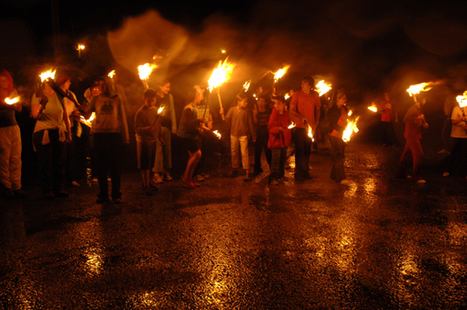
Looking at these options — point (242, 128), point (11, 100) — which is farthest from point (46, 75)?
point (242, 128)

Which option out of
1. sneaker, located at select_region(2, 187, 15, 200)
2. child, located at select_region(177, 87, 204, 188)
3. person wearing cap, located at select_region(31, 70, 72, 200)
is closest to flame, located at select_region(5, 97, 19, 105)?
person wearing cap, located at select_region(31, 70, 72, 200)

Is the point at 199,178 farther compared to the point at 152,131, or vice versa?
the point at 199,178

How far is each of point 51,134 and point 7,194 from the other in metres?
1.35

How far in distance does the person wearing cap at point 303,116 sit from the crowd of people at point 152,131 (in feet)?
0.08

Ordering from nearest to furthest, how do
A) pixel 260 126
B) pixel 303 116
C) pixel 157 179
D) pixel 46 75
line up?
pixel 46 75, pixel 157 179, pixel 303 116, pixel 260 126

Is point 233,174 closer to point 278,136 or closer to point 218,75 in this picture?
point 278,136

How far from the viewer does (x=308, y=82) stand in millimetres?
8484

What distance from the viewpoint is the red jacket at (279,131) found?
26.8 feet

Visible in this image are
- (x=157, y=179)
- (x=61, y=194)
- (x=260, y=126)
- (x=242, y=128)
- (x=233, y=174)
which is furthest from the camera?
(x=260, y=126)

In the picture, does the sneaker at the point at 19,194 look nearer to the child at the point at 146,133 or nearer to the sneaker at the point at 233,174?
the child at the point at 146,133

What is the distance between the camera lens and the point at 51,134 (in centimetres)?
678

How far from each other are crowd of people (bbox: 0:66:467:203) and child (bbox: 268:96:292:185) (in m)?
0.02

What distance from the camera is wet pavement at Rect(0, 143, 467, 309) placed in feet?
10.8

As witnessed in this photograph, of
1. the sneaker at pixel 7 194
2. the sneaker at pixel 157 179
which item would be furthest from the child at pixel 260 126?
the sneaker at pixel 7 194
